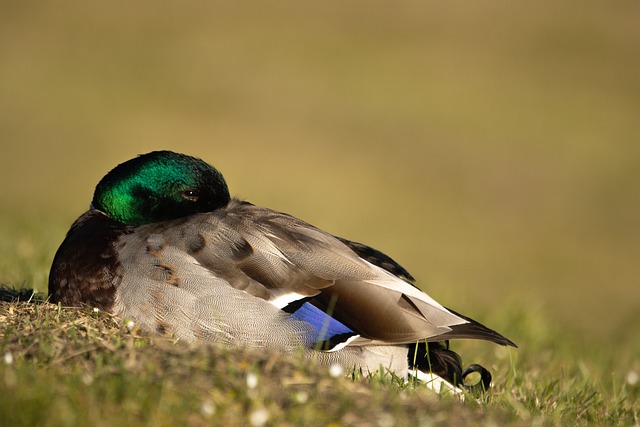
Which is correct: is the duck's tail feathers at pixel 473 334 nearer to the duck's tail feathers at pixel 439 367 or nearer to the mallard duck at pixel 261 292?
the mallard duck at pixel 261 292

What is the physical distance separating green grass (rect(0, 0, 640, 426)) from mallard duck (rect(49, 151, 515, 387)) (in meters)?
0.25

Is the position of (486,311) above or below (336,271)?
below

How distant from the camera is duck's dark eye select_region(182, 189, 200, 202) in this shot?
4859mm

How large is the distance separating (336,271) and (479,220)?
12454 millimetres

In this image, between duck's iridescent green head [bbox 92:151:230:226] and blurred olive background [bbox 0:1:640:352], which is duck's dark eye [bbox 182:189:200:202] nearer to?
duck's iridescent green head [bbox 92:151:230:226]

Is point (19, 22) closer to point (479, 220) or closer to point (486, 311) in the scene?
point (479, 220)

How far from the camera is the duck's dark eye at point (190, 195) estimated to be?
4859 mm

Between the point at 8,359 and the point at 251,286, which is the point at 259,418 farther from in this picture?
the point at 251,286

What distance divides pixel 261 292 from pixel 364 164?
14.7 m

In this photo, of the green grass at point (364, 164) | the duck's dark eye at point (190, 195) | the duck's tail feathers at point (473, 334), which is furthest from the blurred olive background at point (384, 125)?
the duck's tail feathers at point (473, 334)

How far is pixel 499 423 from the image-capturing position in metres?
3.27

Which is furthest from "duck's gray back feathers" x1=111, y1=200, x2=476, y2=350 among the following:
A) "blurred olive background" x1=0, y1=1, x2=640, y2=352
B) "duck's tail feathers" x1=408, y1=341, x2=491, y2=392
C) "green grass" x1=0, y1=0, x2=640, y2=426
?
"blurred olive background" x1=0, y1=1, x2=640, y2=352

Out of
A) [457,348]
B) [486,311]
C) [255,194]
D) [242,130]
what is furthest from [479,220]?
[457,348]

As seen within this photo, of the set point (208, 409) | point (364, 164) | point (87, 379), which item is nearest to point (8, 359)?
point (87, 379)
